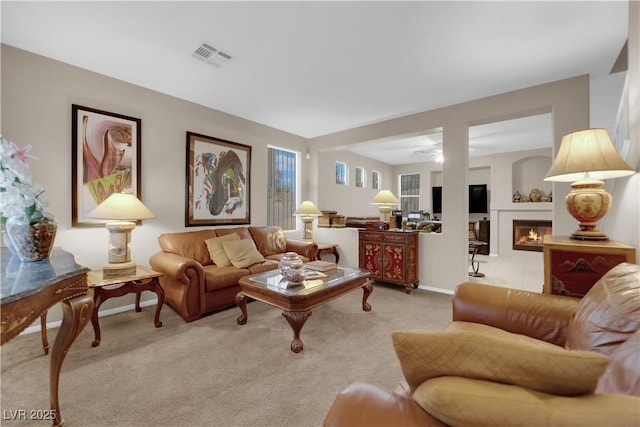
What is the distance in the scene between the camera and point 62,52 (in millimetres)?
2588

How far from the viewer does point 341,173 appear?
673cm

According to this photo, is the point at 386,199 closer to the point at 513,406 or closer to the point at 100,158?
the point at 100,158

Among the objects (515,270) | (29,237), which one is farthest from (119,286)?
(515,270)

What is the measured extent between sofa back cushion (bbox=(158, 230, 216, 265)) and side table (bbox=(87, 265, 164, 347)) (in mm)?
496

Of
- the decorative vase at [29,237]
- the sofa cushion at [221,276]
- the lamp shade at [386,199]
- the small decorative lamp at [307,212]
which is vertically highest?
the lamp shade at [386,199]

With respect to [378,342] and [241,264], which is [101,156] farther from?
[378,342]

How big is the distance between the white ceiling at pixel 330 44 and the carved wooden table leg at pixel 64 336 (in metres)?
2.08

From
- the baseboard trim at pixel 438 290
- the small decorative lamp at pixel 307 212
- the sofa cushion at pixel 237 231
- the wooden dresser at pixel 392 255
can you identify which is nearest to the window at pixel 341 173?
the small decorative lamp at pixel 307 212

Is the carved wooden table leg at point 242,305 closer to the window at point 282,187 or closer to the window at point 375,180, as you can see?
the window at point 282,187

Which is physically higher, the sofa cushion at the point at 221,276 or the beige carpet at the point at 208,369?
the sofa cushion at the point at 221,276

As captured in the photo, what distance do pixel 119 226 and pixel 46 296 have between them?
174cm

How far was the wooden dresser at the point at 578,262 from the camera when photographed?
1.71 m

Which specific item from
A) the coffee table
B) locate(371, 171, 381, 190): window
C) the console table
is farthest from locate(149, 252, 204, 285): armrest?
locate(371, 171, 381, 190): window

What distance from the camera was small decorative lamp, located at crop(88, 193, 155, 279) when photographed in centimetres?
258
